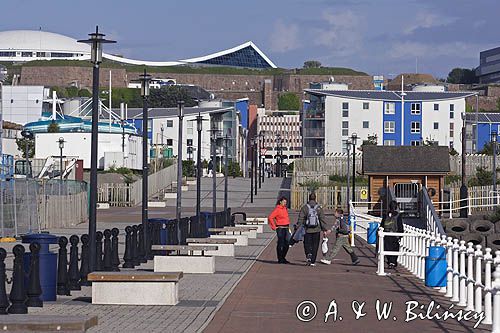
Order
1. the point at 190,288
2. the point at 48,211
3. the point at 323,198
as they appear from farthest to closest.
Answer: the point at 323,198 < the point at 48,211 < the point at 190,288

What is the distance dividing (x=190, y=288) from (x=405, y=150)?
46.1 m

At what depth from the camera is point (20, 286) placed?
53.3 feet

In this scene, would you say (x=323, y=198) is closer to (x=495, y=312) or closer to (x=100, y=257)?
(x=100, y=257)

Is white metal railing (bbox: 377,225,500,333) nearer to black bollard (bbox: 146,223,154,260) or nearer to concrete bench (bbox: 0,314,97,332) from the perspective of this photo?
concrete bench (bbox: 0,314,97,332)

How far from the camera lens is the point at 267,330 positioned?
48.0 ft

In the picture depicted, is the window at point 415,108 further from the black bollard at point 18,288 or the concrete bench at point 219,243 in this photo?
the black bollard at point 18,288

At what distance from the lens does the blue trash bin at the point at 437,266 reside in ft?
70.5

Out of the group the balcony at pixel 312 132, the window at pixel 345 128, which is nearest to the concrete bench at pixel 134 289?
the window at pixel 345 128

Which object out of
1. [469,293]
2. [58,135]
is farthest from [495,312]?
[58,135]

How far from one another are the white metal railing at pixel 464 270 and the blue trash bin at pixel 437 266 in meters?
0.17

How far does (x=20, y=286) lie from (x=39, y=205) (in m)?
29.4

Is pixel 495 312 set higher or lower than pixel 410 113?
lower

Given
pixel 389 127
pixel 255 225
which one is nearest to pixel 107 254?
pixel 255 225

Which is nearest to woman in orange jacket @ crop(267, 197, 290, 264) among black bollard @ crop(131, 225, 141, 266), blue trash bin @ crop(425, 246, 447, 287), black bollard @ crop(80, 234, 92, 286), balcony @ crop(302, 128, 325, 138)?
black bollard @ crop(131, 225, 141, 266)
